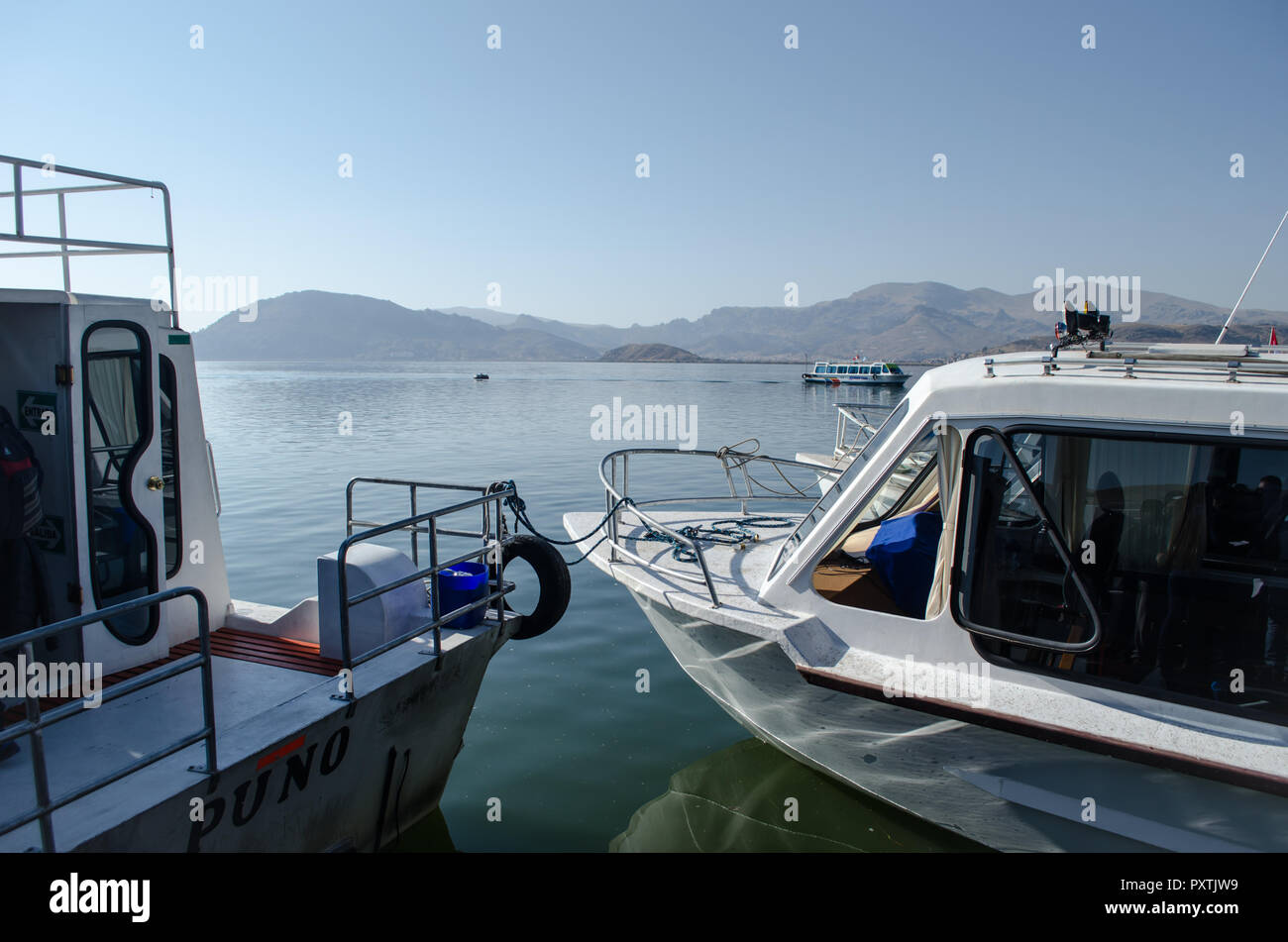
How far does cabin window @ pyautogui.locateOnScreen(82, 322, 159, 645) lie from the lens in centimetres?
464

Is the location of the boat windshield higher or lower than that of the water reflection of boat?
higher

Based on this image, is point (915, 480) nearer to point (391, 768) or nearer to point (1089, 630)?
point (1089, 630)

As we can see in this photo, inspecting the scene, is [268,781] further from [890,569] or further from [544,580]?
[890,569]

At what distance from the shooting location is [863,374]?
80.6 m

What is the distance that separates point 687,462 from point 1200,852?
19.3m

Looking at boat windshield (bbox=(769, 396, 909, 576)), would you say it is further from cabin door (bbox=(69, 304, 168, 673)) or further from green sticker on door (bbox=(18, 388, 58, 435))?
green sticker on door (bbox=(18, 388, 58, 435))

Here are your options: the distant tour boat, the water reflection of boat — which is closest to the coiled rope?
the water reflection of boat

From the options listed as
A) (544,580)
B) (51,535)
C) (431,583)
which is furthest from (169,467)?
(544,580)

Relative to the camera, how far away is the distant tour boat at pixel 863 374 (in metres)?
78.4

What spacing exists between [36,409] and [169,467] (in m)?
0.80

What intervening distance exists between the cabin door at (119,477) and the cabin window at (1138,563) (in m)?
4.89

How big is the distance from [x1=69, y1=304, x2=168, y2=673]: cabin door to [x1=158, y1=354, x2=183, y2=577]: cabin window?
9 cm

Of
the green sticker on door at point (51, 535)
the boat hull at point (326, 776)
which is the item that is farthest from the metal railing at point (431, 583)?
the green sticker on door at point (51, 535)

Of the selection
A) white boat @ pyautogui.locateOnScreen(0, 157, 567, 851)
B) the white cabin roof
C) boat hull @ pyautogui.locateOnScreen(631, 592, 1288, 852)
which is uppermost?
the white cabin roof
